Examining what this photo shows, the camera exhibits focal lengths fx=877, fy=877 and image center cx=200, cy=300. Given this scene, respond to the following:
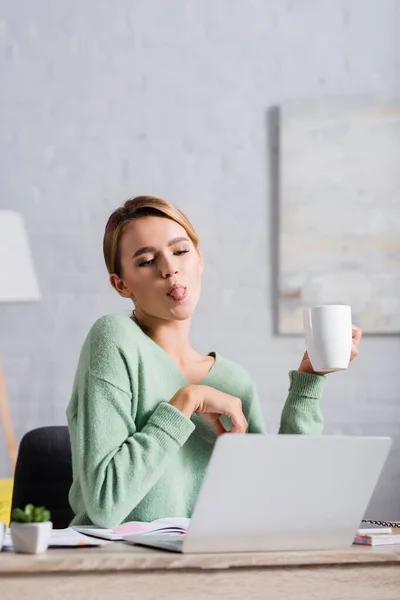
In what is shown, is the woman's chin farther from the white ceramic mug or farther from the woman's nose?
the white ceramic mug

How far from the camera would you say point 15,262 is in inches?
106

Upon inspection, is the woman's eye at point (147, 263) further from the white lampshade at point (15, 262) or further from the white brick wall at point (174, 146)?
the white brick wall at point (174, 146)

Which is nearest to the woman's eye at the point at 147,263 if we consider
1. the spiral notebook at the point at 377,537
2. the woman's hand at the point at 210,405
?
the woman's hand at the point at 210,405

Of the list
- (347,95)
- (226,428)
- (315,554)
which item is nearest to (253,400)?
(226,428)

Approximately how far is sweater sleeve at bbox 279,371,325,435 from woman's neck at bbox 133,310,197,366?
0.58 feet

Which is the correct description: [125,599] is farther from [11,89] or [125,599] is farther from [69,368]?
[11,89]

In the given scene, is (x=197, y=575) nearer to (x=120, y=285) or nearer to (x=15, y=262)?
(x=120, y=285)

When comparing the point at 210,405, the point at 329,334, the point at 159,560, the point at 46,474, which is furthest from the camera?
the point at 46,474

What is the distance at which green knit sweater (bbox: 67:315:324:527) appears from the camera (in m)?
1.12

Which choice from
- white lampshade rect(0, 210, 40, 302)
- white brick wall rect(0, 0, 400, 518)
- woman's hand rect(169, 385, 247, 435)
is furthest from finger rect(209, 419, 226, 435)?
white brick wall rect(0, 0, 400, 518)

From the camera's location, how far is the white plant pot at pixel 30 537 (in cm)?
80

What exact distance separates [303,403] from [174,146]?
1.79 m

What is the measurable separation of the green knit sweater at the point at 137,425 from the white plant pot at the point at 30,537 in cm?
30

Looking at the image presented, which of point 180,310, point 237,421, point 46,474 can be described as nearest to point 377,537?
point 237,421
